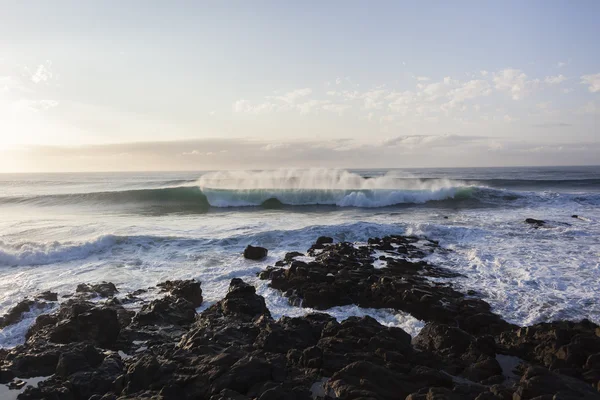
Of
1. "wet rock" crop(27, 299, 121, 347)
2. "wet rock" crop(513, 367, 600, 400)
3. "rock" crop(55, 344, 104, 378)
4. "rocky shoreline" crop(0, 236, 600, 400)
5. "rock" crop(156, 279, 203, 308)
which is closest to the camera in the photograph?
"wet rock" crop(513, 367, 600, 400)

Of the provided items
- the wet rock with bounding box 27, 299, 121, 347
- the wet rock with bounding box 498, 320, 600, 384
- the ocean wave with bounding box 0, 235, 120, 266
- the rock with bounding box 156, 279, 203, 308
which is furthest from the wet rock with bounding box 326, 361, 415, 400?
the ocean wave with bounding box 0, 235, 120, 266

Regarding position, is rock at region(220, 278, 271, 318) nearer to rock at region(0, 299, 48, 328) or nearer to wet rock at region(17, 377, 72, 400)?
wet rock at region(17, 377, 72, 400)

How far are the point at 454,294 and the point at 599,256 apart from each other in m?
5.73

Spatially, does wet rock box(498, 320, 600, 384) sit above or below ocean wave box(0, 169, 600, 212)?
below

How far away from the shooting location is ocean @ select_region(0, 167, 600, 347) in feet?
27.1

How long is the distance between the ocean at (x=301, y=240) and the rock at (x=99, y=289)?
37 cm

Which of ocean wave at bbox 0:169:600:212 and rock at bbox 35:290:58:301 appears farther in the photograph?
ocean wave at bbox 0:169:600:212

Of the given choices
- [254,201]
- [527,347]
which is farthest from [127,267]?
[254,201]

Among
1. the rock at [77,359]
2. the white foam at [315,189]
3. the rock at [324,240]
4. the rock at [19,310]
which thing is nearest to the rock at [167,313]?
the rock at [77,359]

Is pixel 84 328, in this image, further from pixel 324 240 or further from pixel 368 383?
pixel 324 240

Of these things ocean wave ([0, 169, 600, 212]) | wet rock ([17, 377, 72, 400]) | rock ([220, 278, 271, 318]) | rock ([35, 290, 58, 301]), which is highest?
ocean wave ([0, 169, 600, 212])

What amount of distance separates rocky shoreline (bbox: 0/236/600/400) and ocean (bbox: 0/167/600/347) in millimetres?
633

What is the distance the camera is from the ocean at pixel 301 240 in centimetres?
825

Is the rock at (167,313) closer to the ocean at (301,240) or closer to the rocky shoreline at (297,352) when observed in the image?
the rocky shoreline at (297,352)
